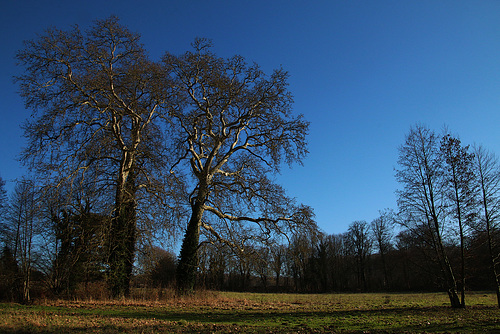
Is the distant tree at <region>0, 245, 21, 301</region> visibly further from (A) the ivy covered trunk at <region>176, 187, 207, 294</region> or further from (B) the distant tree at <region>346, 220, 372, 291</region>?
(B) the distant tree at <region>346, 220, 372, 291</region>

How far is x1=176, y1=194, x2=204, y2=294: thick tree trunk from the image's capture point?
18.5 meters

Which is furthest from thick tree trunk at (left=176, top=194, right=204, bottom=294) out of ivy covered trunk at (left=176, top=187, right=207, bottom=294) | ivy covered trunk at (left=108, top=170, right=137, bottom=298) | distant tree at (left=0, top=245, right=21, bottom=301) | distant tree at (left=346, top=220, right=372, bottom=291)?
distant tree at (left=346, top=220, right=372, bottom=291)

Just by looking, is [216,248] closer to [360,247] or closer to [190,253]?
[190,253]

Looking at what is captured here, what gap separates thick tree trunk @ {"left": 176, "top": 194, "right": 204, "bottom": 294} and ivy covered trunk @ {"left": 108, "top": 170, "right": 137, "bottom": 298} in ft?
9.37

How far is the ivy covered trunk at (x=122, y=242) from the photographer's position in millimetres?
16922

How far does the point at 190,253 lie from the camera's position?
19047mm

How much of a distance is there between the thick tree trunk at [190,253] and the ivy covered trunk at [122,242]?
2.86 meters

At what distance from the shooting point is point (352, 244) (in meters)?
65.4

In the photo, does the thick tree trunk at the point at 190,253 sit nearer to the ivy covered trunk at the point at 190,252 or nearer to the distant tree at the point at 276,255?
the ivy covered trunk at the point at 190,252

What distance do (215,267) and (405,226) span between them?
37.9 ft

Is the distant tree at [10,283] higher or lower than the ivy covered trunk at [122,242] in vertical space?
lower

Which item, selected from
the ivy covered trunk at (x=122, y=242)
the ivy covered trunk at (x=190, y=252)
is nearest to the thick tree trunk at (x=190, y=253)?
the ivy covered trunk at (x=190, y=252)

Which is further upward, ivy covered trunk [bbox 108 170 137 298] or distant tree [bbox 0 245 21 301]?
ivy covered trunk [bbox 108 170 137 298]

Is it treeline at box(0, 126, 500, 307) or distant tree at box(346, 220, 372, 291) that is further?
distant tree at box(346, 220, 372, 291)
